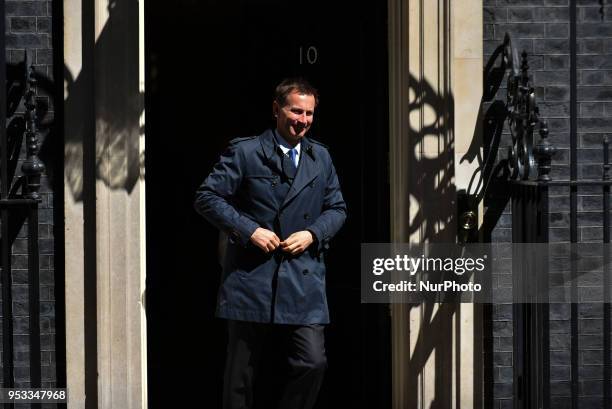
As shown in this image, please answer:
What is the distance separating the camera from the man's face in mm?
5383

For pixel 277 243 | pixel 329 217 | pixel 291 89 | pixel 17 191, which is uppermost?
pixel 291 89

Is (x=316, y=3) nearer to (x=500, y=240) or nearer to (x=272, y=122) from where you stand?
(x=272, y=122)

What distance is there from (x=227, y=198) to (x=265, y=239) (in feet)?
1.05

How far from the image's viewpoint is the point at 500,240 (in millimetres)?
6164

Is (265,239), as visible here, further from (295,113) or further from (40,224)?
(40,224)

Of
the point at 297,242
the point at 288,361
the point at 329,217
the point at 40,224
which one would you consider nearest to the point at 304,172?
the point at 329,217

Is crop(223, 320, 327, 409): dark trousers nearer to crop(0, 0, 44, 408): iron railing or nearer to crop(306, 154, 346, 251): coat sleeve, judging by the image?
crop(306, 154, 346, 251): coat sleeve

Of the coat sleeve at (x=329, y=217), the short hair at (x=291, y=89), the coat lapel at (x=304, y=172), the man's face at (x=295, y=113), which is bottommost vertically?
the coat sleeve at (x=329, y=217)

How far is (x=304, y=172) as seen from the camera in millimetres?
5500

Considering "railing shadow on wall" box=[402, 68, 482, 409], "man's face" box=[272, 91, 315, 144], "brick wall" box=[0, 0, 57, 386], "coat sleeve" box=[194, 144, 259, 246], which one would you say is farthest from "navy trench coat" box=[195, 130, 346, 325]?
"brick wall" box=[0, 0, 57, 386]

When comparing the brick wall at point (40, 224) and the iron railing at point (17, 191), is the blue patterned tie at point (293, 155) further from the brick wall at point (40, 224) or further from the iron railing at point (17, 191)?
the brick wall at point (40, 224)

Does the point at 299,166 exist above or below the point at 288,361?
above

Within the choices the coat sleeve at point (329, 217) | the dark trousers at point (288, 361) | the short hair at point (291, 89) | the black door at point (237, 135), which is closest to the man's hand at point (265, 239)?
the coat sleeve at point (329, 217)

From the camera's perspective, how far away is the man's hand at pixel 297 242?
5.33m
